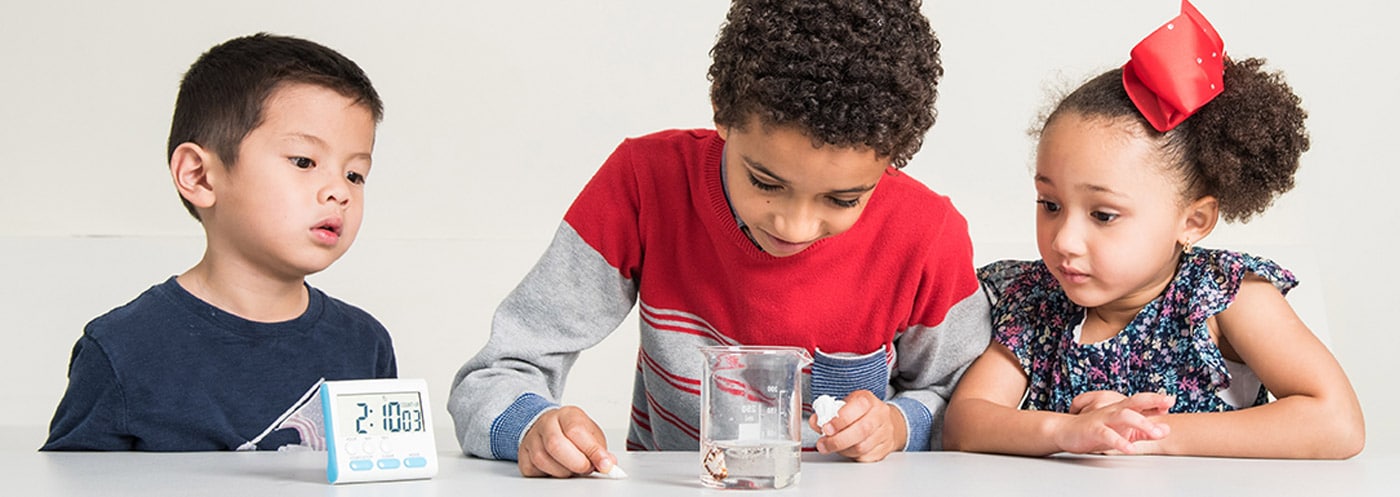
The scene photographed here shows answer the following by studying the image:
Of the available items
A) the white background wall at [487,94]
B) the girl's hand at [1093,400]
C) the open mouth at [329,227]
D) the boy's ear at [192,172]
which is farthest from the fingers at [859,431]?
the white background wall at [487,94]

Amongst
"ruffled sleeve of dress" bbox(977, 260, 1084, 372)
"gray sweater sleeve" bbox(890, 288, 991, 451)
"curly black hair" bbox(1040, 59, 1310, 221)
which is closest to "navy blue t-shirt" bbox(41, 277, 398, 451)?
"gray sweater sleeve" bbox(890, 288, 991, 451)

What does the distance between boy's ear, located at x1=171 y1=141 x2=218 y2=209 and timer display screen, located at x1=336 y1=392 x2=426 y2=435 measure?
60 cm

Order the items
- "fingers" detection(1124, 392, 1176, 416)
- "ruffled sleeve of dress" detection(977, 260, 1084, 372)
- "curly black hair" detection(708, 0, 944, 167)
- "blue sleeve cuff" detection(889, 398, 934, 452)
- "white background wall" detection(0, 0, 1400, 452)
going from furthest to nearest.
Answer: "white background wall" detection(0, 0, 1400, 452)
"ruffled sleeve of dress" detection(977, 260, 1084, 372)
"blue sleeve cuff" detection(889, 398, 934, 452)
"fingers" detection(1124, 392, 1176, 416)
"curly black hair" detection(708, 0, 944, 167)

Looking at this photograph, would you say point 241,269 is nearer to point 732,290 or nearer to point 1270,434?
point 732,290

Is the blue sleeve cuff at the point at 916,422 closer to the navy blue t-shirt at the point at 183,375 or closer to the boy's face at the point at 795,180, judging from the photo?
the boy's face at the point at 795,180

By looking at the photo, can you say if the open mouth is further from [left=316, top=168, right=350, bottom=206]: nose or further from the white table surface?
the white table surface

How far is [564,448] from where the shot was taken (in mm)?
1022

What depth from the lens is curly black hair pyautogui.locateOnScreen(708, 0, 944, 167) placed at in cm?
108

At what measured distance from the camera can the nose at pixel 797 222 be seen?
1139 millimetres

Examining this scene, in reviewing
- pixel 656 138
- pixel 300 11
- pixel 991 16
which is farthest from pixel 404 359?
pixel 991 16

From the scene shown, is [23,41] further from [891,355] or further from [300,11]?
[891,355]

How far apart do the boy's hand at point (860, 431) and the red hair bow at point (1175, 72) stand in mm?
437

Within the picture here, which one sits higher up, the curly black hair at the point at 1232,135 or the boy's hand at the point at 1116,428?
the curly black hair at the point at 1232,135

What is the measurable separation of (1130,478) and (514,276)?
4.35ft
